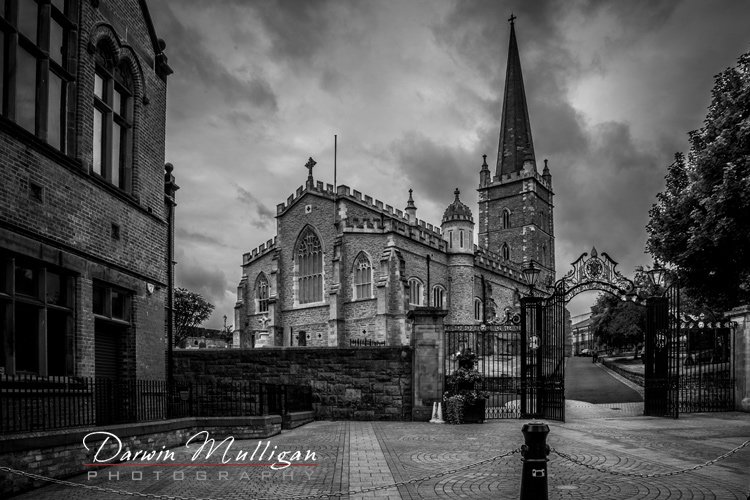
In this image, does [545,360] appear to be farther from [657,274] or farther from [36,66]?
[36,66]

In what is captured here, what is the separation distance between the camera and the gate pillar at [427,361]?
16.8 metres

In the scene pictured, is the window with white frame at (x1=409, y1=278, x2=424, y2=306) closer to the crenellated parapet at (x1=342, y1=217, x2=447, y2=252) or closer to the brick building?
the crenellated parapet at (x1=342, y1=217, x2=447, y2=252)

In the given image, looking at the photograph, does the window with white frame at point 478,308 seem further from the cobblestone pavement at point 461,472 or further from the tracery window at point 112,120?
the tracery window at point 112,120

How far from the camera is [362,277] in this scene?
42.7 m

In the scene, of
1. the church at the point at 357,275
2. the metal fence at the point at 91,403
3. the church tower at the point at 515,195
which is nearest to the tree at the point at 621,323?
the church at the point at 357,275

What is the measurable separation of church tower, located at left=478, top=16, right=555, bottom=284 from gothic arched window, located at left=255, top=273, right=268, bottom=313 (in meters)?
28.2

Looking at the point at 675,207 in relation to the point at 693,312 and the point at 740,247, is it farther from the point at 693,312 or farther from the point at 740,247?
the point at 693,312

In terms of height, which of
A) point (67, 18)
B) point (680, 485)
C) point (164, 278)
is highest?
point (67, 18)

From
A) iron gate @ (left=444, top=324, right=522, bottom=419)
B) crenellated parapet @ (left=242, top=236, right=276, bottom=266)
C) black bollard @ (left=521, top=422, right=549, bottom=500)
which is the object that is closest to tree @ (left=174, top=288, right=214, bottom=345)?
crenellated parapet @ (left=242, top=236, right=276, bottom=266)

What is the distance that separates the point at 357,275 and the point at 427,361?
85.9 ft

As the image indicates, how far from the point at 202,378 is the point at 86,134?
33.9 ft

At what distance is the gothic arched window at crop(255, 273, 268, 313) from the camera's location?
4919 cm

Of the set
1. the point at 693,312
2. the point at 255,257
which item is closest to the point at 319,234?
the point at 255,257

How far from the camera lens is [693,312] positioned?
32719mm
